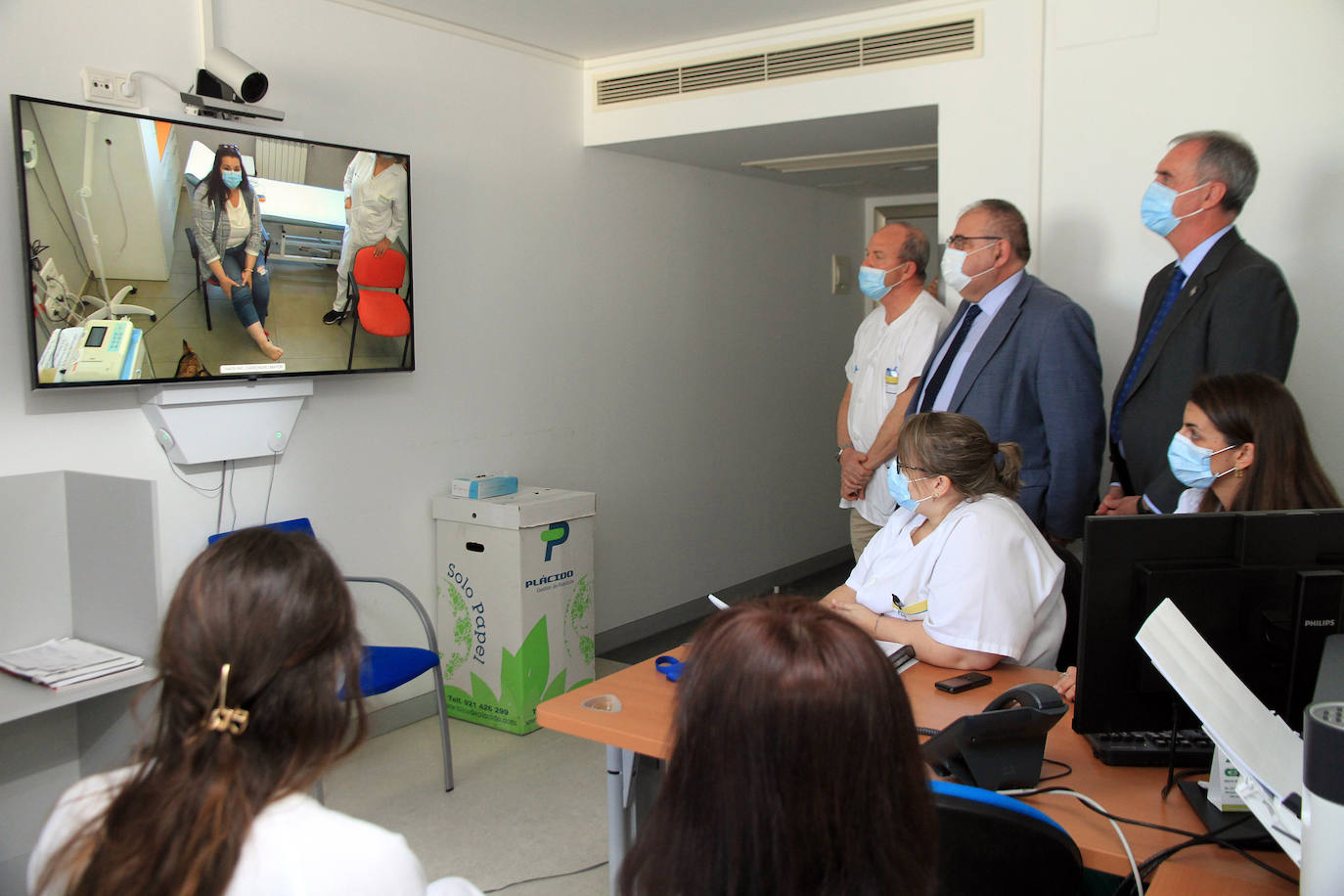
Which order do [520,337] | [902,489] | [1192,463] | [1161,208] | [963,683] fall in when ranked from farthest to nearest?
[520,337], [1161,208], [902,489], [1192,463], [963,683]

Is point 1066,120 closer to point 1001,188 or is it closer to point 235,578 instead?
point 1001,188

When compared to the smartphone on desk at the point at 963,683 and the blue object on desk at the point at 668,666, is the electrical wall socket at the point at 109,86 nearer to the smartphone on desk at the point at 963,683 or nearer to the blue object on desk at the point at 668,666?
the blue object on desk at the point at 668,666

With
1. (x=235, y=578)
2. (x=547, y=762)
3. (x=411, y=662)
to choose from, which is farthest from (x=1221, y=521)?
(x=547, y=762)

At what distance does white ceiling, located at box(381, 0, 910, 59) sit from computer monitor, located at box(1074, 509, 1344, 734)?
2802 mm

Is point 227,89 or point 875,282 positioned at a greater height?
point 227,89

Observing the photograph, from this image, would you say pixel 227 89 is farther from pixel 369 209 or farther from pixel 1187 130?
pixel 1187 130

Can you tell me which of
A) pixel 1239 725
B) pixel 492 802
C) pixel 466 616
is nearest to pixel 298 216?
pixel 466 616

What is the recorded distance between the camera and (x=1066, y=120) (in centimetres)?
360

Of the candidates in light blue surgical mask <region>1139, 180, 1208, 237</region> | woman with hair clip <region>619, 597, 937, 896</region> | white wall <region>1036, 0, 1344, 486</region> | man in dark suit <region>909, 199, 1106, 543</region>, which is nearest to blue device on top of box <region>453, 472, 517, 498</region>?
man in dark suit <region>909, 199, 1106, 543</region>

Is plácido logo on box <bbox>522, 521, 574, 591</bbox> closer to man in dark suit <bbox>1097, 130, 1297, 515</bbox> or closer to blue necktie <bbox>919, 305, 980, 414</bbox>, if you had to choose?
blue necktie <bbox>919, 305, 980, 414</bbox>

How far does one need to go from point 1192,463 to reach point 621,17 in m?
2.70

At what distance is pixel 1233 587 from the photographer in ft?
5.19

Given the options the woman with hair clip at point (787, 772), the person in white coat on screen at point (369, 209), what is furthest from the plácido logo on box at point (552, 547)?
the woman with hair clip at point (787, 772)

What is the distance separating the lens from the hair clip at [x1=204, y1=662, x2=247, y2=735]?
1.04 m
